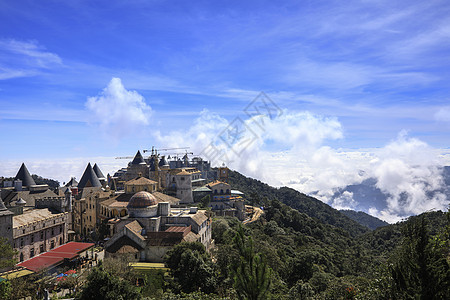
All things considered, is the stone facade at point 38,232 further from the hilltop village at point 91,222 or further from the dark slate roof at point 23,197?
the dark slate roof at point 23,197

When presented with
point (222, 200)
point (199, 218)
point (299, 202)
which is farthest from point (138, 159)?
point (299, 202)

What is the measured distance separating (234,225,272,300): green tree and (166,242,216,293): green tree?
1540 cm

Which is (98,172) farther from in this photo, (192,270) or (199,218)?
(192,270)

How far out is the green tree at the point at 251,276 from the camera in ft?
37.9

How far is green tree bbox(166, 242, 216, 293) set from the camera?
86.1 ft

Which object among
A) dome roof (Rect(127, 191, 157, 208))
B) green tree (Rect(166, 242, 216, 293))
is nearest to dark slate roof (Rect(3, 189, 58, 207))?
dome roof (Rect(127, 191, 157, 208))

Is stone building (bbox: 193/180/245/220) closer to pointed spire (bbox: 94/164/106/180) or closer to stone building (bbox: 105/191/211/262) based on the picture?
pointed spire (bbox: 94/164/106/180)

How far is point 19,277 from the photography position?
26.3 meters

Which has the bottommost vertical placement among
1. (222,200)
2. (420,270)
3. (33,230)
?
(222,200)

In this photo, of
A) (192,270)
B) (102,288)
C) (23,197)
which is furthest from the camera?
(23,197)


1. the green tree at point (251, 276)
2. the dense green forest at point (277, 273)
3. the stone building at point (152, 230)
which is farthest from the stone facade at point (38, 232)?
the green tree at point (251, 276)

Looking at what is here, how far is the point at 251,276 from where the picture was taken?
1162cm

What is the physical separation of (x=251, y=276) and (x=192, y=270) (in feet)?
54.6

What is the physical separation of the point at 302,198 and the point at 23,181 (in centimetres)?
10443
